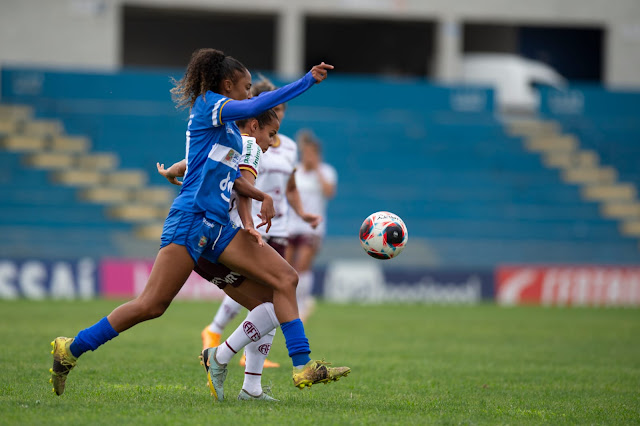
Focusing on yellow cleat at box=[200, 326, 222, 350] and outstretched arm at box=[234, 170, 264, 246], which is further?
yellow cleat at box=[200, 326, 222, 350]

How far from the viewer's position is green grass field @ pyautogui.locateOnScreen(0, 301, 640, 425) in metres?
6.07

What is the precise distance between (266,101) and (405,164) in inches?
728

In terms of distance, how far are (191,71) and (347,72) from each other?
86.0ft

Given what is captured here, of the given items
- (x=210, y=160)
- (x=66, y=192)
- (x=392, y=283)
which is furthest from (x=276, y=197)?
(x=66, y=192)

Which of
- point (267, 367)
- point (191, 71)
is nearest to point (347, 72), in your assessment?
point (267, 367)

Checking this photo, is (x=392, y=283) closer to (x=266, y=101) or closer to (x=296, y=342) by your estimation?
(x=296, y=342)

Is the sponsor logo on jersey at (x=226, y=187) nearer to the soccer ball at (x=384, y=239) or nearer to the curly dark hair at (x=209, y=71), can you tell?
the curly dark hair at (x=209, y=71)

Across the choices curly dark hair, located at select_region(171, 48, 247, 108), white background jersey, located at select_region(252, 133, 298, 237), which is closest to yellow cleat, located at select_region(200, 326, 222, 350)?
white background jersey, located at select_region(252, 133, 298, 237)

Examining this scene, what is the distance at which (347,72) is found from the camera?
3222cm

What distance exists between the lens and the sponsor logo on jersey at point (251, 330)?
658 cm

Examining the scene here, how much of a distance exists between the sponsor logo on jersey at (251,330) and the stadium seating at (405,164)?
1464 cm

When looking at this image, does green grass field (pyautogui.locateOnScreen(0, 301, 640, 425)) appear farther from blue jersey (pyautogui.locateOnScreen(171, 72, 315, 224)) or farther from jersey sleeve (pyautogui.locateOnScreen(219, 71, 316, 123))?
jersey sleeve (pyautogui.locateOnScreen(219, 71, 316, 123))

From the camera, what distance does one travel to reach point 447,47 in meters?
27.1

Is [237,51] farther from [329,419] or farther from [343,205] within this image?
[329,419]
